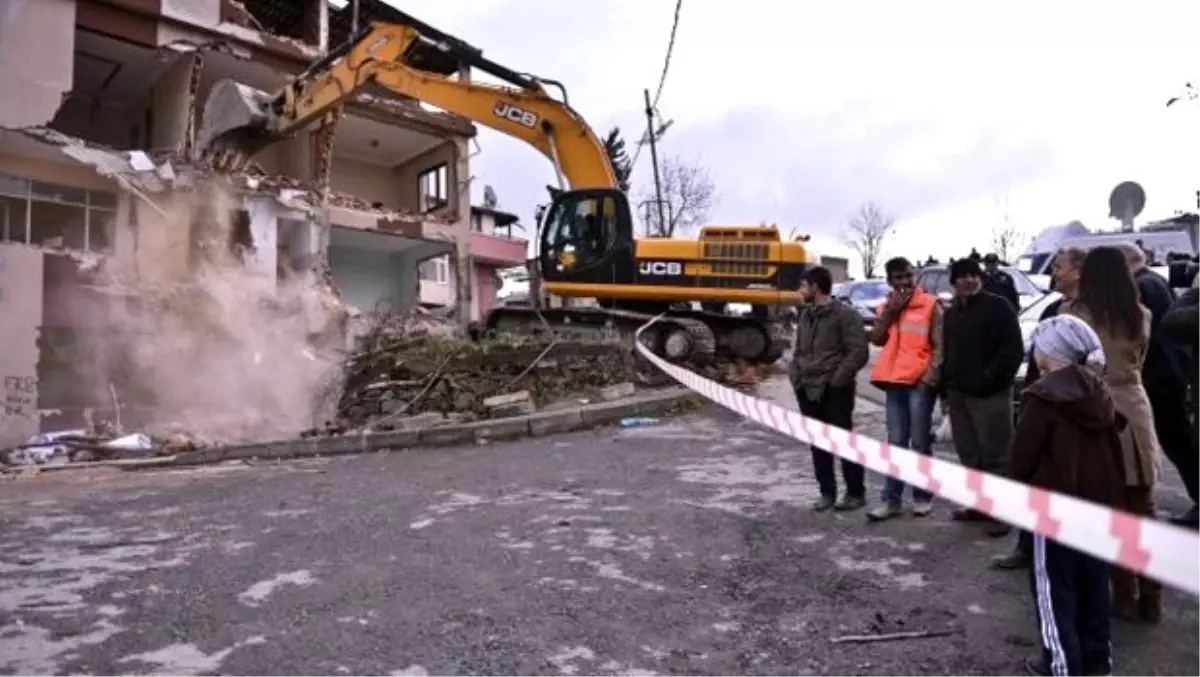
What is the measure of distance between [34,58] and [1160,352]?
15.9m

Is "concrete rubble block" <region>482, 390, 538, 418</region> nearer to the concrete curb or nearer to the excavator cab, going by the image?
the concrete curb

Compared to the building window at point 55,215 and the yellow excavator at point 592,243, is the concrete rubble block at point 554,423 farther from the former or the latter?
the building window at point 55,215

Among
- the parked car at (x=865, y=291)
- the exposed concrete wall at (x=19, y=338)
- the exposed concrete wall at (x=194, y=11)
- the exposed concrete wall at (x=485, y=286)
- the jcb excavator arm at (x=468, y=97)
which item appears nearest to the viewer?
the exposed concrete wall at (x=19, y=338)

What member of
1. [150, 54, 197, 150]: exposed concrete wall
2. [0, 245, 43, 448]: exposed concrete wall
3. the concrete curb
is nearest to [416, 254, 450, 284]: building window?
[150, 54, 197, 150]: exposed concrete wall

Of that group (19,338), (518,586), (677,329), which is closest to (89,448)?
(19,338)

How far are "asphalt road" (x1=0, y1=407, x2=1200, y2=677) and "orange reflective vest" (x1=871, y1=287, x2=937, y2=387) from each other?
38.3 inches

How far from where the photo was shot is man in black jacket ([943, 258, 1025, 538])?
17.7 feet

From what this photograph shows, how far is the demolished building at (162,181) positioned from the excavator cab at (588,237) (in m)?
2.63

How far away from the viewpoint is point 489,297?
32.8 metres

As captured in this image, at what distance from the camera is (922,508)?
5.86 metres

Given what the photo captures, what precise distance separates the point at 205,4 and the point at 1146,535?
63.4 ft

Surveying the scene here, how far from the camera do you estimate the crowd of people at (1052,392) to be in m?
3.42

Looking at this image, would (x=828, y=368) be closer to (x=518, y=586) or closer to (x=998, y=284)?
(x=998, y=284)

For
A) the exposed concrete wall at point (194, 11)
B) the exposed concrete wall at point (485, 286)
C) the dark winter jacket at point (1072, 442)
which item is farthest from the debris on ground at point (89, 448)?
the exposed concrete wall at point (485, 286)
